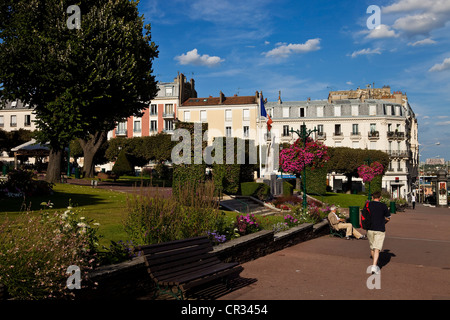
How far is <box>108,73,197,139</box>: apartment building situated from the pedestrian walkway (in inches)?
2086

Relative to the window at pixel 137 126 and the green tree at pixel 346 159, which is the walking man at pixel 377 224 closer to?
the green tree at pixel 346 159

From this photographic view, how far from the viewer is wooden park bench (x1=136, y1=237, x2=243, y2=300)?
5457 millimetres

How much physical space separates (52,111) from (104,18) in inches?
214

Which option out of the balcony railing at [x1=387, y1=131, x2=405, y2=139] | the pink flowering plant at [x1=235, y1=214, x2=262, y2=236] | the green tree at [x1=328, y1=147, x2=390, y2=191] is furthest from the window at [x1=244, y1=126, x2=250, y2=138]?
the pink flowering plant at [x1=235, y1=214, x2=262, y2=236]

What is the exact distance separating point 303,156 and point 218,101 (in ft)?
148

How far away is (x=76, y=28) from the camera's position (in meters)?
19.0

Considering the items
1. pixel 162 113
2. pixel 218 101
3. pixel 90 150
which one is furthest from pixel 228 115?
pixel 90 150

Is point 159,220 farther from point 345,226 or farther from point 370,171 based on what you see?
point 370,171

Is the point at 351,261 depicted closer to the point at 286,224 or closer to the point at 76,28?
the point at 286,224

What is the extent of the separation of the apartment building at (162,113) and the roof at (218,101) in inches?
68.5

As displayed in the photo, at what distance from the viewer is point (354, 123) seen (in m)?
61.5

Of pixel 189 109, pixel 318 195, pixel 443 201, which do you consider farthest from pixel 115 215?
pixel 189 109

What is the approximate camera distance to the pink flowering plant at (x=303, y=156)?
18359 mm

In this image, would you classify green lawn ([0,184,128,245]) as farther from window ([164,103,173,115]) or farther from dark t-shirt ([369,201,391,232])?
window ([164,103,173,115])
